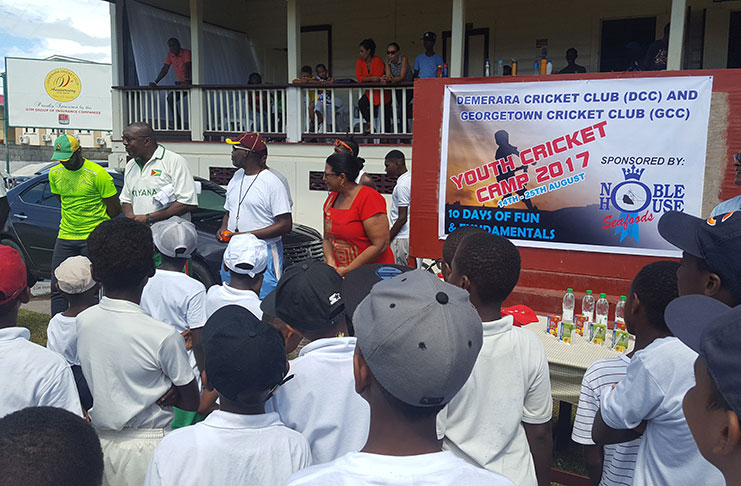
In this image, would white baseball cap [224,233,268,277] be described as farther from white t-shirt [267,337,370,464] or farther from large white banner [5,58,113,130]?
large white banner [5,58,113,130]

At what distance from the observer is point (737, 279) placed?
204cm

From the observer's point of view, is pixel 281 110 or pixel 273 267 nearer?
pixel 273 267

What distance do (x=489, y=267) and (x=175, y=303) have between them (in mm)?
1790

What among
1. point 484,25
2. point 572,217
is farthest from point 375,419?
point 484,25

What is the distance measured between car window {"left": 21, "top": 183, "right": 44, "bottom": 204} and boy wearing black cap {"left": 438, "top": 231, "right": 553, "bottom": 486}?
7753 millimetres

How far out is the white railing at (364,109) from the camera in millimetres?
10594

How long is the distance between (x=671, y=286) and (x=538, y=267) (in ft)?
9.17

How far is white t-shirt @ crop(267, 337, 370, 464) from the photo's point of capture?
1.99 meters

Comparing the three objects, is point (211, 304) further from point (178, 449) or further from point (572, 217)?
point (572, 217)

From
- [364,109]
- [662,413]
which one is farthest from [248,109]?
[662,413]

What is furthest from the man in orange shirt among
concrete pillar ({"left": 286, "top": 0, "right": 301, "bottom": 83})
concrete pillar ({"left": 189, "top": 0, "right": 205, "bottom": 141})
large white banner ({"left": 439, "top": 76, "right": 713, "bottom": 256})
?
large white banner ({"left": 439, "top": 76, "right": 713, "bottom": 256})

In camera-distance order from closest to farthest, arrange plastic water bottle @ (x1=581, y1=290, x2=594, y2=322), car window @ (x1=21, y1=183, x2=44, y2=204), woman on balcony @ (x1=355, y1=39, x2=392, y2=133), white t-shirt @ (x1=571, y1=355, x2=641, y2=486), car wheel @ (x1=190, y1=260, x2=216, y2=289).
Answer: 1. white t-shirt @ (x1=571, y1=355, x2=641, y2=486)
2. plastic water bottle @ (x1=581, y1=290, x2=594, y2=322)
3. car wheel @ (x1=190, y1=260, x2=216, y2=289)
4. car window @ (x1=21, y1=183, x2=44, y2=204)
5. woman on balcony @ (x1=355, y1=39, x2=392, y2=133)

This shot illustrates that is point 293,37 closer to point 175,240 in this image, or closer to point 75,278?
point 175,240

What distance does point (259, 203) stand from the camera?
4.84 m
